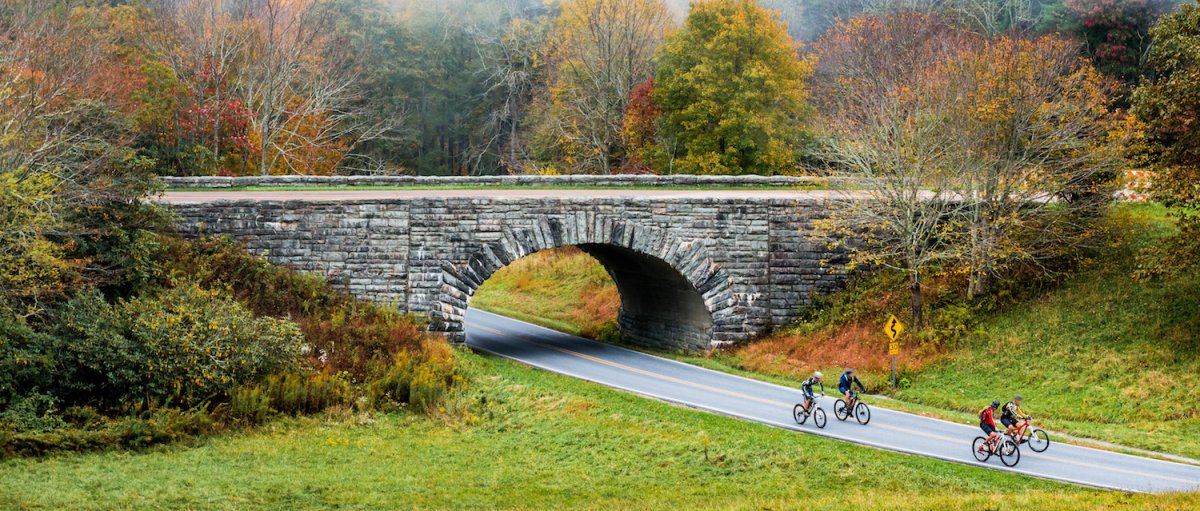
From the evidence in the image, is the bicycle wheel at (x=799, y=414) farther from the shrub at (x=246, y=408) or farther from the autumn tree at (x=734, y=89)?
the autumn tree at (x=734, y=89)

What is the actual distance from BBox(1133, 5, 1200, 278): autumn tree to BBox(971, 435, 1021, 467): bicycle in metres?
8.47

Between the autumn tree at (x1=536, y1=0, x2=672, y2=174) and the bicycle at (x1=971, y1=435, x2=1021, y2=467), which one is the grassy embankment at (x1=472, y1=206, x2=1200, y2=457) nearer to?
the bicycle at (x1=971, y1=435, x2=1021, y2=467)

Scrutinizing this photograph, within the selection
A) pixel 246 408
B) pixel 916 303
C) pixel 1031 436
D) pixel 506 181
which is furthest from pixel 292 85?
pixel 1031 436

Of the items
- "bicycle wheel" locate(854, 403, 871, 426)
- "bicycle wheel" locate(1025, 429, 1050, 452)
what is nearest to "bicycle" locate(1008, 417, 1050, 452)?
"bicycle wheel" locate(1025, 429, 1050, 452)

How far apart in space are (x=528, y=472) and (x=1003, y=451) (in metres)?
8.81

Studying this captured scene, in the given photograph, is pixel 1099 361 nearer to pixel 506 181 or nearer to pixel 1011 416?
pixel 1011 416

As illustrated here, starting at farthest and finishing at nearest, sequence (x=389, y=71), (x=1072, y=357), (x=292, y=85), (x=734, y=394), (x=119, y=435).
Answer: (x=389, y=71), (x=292, y=85), (x=734, y=394), (x=1072, y=357), (x=119, y=435)

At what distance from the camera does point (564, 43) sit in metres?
56.4

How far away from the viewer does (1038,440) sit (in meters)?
23.2

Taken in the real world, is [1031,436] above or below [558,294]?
above

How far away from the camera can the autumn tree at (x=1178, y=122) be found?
26719mm

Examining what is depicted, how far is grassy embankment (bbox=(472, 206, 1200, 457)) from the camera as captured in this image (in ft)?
85.3

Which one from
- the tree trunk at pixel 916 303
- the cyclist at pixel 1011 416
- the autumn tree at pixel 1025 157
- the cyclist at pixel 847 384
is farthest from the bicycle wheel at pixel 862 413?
the autumn tree at pixel 1025 157

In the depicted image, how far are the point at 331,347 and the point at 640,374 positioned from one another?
8.61 m
